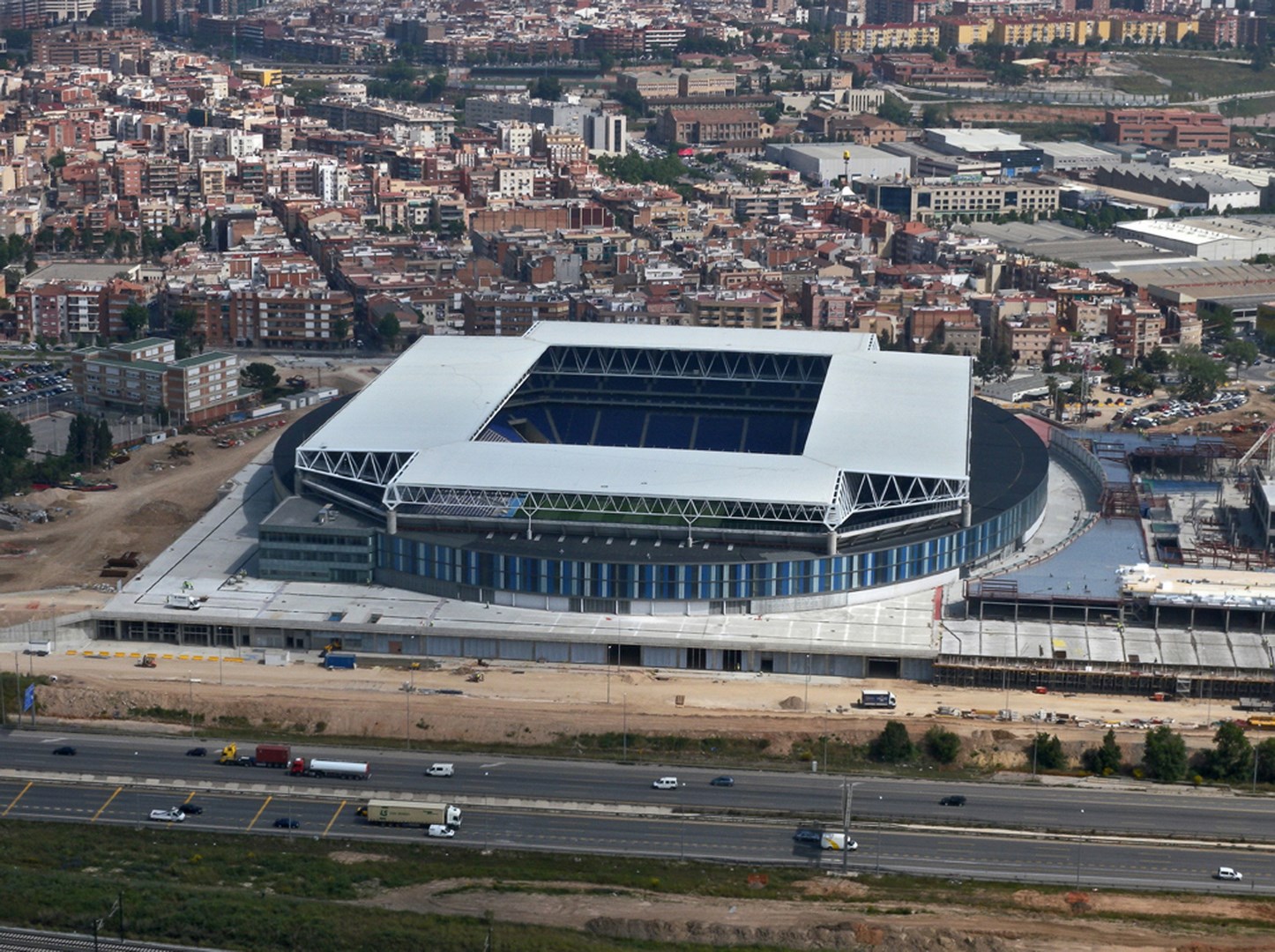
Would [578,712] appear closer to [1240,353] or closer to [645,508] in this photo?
[645,508]

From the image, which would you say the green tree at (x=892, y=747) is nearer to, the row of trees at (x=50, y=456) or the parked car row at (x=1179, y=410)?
the row of trees at (x=50, y=456)

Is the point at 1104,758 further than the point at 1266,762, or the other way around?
the point at 1104,758

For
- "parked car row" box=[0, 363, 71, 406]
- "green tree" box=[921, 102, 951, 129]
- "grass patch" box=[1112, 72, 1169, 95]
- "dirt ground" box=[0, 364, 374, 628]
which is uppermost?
"grass patch" box=[1112, 72, 1169, 95]

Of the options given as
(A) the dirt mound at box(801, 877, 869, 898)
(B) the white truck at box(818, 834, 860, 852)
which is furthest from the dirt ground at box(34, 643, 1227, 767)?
(A) the dirt mound at box(801, 877, 869, 898)

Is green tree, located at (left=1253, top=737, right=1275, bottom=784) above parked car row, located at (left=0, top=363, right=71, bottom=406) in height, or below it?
below

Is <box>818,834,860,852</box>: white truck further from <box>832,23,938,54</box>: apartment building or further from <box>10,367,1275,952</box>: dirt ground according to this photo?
<box>832,23,938,54</box>: apartment building

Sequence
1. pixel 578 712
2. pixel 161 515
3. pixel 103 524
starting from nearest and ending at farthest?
pixel 578 712 < pixel 103 524 < pixel 161 515

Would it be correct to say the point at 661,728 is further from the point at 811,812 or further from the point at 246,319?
the point at 246,319

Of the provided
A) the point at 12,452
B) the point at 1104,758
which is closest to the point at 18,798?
the point at 1104,758
